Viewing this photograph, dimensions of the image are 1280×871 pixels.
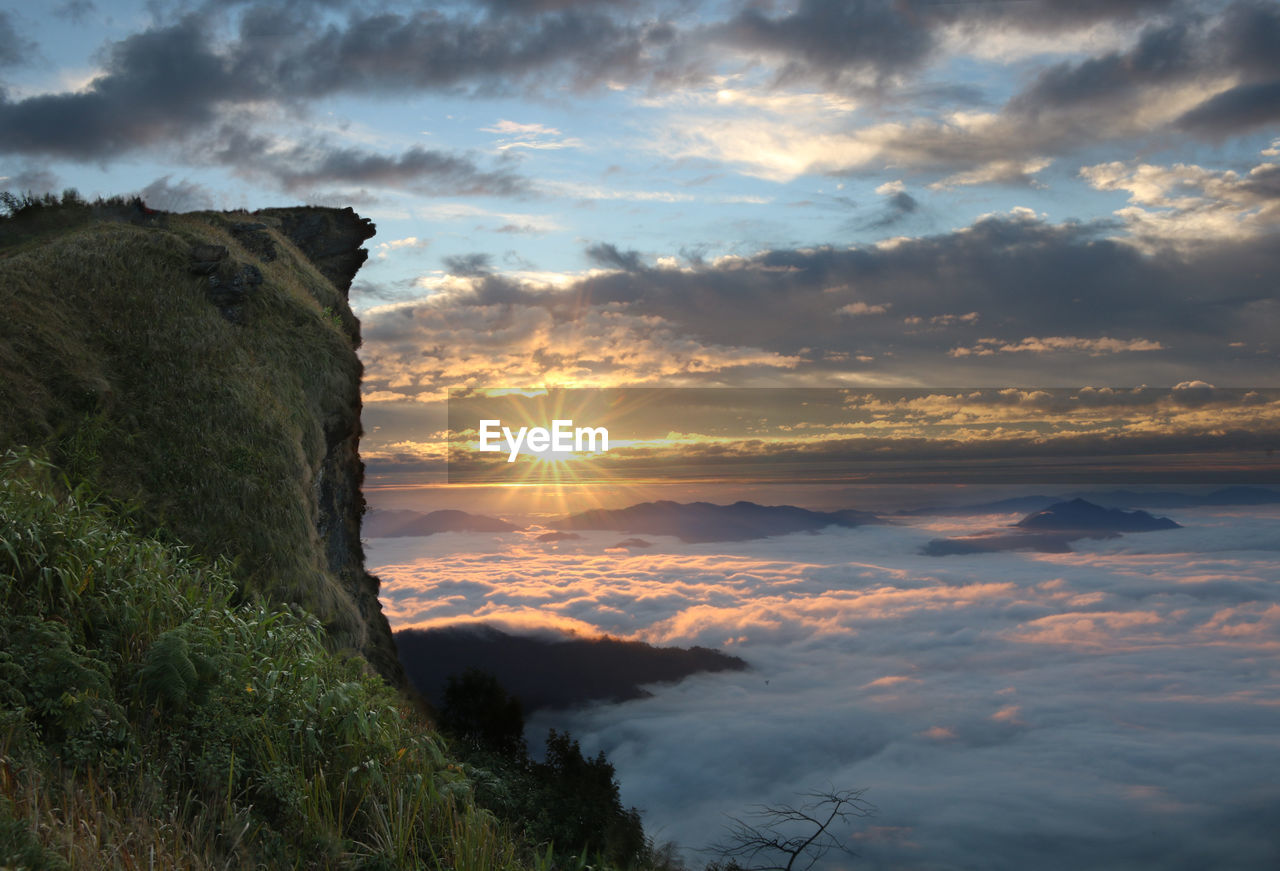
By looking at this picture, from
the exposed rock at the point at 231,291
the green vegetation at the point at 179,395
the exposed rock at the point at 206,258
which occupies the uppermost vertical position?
the exposed rock at the point at 206,258

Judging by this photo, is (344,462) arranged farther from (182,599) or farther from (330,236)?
(182,599)

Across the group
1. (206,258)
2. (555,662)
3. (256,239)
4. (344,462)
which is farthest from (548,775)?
(555,662)

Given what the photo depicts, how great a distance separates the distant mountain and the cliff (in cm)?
10671

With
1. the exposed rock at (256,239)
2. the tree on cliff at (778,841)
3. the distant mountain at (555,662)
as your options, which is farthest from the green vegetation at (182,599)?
the distant mountain at (555,662)

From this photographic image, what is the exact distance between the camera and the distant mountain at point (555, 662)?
13688 cm

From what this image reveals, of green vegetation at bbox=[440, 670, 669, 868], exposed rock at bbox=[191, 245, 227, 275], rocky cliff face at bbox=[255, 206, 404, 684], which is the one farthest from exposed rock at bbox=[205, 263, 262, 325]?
green vegetation at bbox=[440, 670, 669, 868]

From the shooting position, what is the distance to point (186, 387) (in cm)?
1720

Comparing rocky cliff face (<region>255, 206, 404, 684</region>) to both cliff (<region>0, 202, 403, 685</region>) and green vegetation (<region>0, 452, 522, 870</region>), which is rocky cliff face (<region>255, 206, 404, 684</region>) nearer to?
cliff (<region>0, 202, 403, 685</region>)

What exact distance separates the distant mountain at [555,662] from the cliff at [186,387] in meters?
107

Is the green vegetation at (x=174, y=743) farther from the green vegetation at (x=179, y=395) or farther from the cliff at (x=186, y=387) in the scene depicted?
the green vegetation at (x=179, y=395)

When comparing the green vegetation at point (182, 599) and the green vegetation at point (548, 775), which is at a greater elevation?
the green vegetation at point (182, 599)

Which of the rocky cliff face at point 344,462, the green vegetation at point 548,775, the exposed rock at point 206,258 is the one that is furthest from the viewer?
the green vegetation at point 548,775

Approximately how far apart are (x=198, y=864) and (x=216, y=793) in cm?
127

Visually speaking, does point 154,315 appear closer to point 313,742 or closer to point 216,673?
point 216,673
